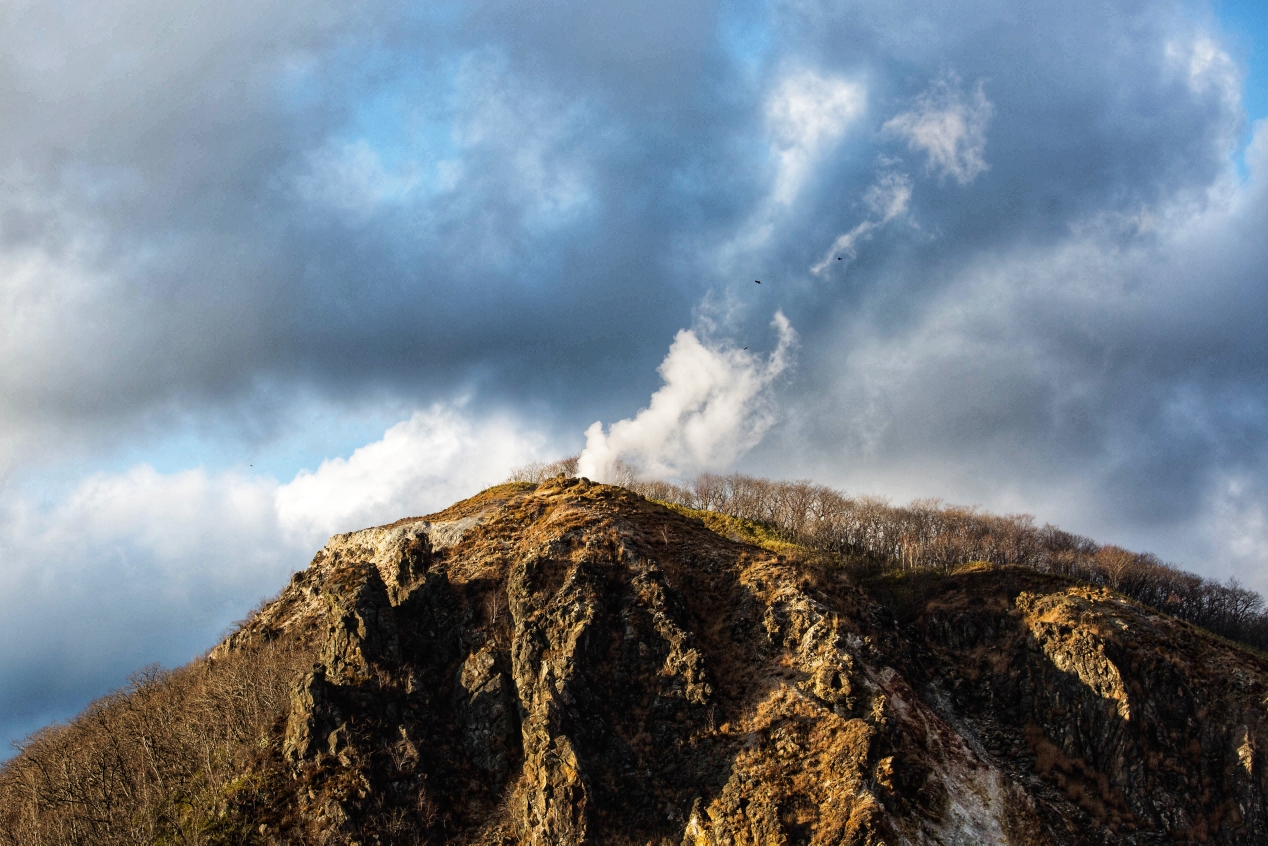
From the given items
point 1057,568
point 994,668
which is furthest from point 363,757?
point 1057,568

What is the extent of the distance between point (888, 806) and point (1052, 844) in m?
10.4

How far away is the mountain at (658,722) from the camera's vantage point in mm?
47656

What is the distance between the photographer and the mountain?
47656mm

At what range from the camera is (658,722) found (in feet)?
173

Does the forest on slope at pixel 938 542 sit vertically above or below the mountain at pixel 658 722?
above

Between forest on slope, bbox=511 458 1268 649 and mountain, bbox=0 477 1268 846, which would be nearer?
mountain, bbox=0 477 1268 846

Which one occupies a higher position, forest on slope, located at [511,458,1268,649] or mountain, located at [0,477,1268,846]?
forest on slope, located at [511,458,1268,649]

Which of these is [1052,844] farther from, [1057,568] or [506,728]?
[1057,568]

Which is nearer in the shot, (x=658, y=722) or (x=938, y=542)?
(x=658, y=722)

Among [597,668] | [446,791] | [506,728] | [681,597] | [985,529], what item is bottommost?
[446,791]

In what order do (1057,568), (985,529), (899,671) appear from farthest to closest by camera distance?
(985,529) → (1057,568) → (899,671)

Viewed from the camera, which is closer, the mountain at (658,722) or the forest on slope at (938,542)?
the mountain at (658,722)

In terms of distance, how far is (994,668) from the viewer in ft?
210

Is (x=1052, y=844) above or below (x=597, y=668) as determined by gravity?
below
